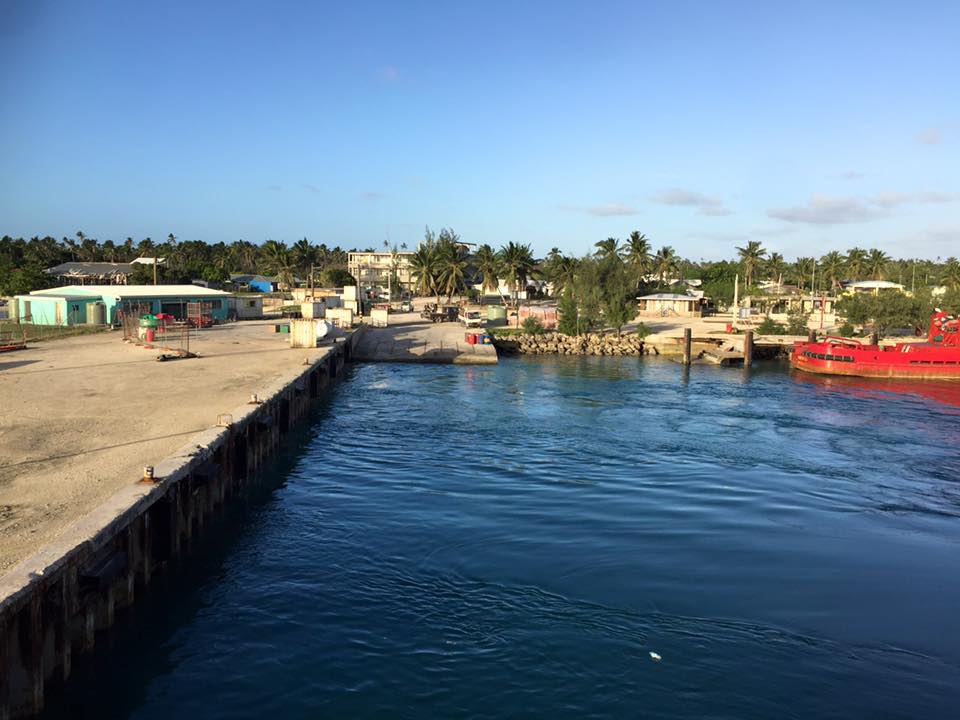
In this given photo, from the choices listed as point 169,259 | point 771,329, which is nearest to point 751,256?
point 771,329

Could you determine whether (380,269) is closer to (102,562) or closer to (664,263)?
(664,263)

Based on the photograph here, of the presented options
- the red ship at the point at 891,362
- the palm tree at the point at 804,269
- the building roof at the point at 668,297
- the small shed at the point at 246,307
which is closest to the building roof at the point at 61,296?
the small shed at the point at 246,307

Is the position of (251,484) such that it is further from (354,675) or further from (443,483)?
(354,675)

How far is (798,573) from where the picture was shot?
19.3m

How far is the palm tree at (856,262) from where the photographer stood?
145 m

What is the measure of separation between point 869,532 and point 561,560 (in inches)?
401

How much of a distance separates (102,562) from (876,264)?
6179 inches

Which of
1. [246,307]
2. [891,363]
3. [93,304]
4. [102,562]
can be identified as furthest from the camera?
[246,307]

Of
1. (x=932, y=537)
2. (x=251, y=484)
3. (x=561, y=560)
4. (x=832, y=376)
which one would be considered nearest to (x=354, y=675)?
(x=561, y=560)

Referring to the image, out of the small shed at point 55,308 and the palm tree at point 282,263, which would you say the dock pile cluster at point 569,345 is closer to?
the small shed at point 55,308

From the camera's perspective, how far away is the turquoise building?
2335 inches

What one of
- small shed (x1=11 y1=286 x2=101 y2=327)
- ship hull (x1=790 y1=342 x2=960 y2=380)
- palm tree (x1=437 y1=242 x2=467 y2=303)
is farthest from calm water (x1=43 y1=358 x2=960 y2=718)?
palm tree (x1=437 y1=242 x2=467 y2=303)

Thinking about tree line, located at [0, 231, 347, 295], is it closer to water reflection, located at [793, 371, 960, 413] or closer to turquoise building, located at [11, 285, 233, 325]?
turquoise building, located at [11, 285, 233, 325]

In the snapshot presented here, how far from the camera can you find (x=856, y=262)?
145 metres
